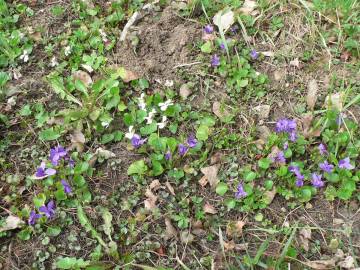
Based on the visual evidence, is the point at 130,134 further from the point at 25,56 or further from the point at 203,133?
the point at 25,56

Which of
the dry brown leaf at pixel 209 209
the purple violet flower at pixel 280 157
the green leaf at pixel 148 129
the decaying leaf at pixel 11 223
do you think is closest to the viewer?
the decaying leaf at pixel 11 223

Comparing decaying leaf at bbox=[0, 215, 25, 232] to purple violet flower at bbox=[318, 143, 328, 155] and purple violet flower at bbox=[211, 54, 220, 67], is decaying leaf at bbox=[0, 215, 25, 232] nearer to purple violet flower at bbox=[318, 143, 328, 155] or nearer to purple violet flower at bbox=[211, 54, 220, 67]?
purple violet flower at bbox=[211, 54, 220, 67]

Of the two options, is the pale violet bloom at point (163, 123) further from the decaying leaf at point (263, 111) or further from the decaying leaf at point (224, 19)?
the decaying leaf at point (224, 19)

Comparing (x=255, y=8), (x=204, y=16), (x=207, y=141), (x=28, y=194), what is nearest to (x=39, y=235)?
(x=28, y=194)

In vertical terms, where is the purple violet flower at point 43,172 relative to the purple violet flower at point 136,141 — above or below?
above

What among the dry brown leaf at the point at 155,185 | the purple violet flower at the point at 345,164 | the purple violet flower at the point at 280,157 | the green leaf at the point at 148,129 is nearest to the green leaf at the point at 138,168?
the dry brown leaf at the point at 155,185

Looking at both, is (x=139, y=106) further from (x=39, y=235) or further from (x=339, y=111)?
(x=339, y=111)
